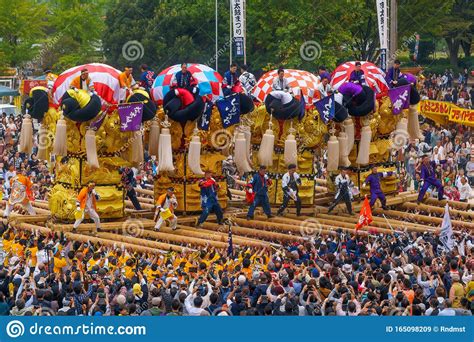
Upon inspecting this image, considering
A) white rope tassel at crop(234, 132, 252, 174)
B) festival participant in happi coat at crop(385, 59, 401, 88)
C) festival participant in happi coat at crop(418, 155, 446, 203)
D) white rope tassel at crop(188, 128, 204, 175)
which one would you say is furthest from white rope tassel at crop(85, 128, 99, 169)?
festival participant in happi coat at crop(418, 155, 446, 203)

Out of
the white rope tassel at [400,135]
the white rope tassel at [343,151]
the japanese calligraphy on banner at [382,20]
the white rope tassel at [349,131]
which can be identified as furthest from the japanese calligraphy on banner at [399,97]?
the japanese calligraphy on banner at [382,20]

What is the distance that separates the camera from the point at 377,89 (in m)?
31.7

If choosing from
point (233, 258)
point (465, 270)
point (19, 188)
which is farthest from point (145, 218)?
point (465, 270)

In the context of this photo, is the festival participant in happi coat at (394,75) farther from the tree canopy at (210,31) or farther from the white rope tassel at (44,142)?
the tree canopy at (210,31)

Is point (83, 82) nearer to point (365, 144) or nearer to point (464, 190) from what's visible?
point (365, 144)

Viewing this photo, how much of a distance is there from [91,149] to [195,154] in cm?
246

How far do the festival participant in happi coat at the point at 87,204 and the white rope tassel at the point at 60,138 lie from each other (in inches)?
38.3

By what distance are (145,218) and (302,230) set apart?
3.70 meters

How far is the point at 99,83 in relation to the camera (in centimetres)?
2867

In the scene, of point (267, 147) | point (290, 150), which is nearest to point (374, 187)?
point (290, 150)

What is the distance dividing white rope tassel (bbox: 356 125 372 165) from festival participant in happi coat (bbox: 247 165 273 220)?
8.58 feet

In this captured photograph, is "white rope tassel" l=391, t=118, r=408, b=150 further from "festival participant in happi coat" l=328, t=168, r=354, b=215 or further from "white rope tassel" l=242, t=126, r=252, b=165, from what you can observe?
"white rope tassel" l=242, t=126, r=252, b=165

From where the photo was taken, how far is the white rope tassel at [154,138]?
2952 cm

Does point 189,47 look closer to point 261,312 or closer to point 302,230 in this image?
point 302,230
